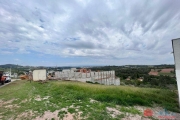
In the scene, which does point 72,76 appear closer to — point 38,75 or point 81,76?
point 81,76

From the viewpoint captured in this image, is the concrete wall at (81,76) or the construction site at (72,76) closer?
the construction site at (72,76)

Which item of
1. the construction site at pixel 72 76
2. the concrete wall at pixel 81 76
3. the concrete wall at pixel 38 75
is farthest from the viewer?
the concrete wall at pixel 81 76

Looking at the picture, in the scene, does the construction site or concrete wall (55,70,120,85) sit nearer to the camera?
the construction site

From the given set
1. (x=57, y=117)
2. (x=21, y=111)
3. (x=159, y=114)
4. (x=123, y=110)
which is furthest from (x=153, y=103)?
(x=21, y=111)

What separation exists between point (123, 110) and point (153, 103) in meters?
3.38

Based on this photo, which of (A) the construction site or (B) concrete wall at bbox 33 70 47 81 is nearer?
(B) concrete wall at bbox 33 70 47 81

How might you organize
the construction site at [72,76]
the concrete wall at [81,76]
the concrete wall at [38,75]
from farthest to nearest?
the concrete wall at [81,76] < the construction site at [72,76] < the concrete wall at [38,75]

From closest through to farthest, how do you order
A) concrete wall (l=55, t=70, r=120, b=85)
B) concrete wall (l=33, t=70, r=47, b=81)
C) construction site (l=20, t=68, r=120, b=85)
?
concrete wall (l=33, t=70, r=47, b=81) < construction site (l=20, t=68, r=120, b=85) < concrete wall (l=55, t=70, r=120, b=85)

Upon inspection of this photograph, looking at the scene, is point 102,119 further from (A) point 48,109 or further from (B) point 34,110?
(B) point 34,110

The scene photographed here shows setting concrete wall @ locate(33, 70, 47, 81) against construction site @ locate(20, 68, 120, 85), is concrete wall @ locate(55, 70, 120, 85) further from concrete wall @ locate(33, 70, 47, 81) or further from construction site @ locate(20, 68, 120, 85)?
concrete wall @ locate(33, 70, 47, 81)

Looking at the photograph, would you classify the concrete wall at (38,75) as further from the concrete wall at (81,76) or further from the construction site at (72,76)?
the concrete wall at (81,76)

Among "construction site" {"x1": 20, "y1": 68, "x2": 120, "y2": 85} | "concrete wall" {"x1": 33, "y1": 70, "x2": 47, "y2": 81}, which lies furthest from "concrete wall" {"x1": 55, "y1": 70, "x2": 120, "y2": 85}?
"concrete wall" {"x1": 33, "y1": 70, "x2": 47, "y2": 81}

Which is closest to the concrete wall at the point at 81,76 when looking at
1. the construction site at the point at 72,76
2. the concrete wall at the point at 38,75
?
the construction site at the point at 72,76

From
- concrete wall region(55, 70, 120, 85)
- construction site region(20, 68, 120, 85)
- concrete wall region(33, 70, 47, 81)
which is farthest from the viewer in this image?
concrete wall region(55, 70, 120, 85)
